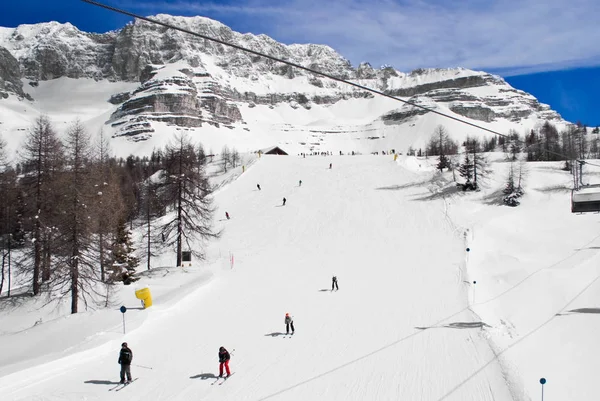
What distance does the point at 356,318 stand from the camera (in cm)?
1936

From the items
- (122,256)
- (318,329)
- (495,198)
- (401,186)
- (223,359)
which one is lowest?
(318,329)

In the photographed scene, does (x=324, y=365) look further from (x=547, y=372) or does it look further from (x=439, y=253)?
(x=439, y=253)

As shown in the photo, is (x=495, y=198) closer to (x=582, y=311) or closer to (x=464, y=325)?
(x=582, y=311)

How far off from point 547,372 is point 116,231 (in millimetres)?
29421

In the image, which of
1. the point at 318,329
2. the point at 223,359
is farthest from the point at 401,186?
the point at 223,359

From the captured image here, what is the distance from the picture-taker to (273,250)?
118 feet

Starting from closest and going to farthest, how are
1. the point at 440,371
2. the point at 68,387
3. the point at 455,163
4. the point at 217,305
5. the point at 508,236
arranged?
the point at 68,387 → the point at 440,371 → the point at 217,305 → the point at 508,236 → the point at 455,163

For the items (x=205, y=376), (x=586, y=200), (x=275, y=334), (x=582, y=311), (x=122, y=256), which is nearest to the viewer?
A: (x=205, y=376)

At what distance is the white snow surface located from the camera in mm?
12789

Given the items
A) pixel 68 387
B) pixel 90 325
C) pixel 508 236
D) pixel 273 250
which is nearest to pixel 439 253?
pixel 508 236

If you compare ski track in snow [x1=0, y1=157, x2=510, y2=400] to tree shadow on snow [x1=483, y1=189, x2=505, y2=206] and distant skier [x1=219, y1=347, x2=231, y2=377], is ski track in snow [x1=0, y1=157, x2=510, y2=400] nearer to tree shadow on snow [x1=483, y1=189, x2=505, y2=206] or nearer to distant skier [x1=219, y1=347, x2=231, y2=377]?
distant skier [x1=219, y1=347, x2=231, y2=377]

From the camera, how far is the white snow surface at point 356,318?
504 inches

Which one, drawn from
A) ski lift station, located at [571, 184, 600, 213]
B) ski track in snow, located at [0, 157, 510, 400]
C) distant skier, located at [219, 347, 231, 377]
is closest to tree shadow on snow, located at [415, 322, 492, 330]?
ski track in snow, located at [0, 157, 510, 400]

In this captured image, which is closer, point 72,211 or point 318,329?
point 318,329
